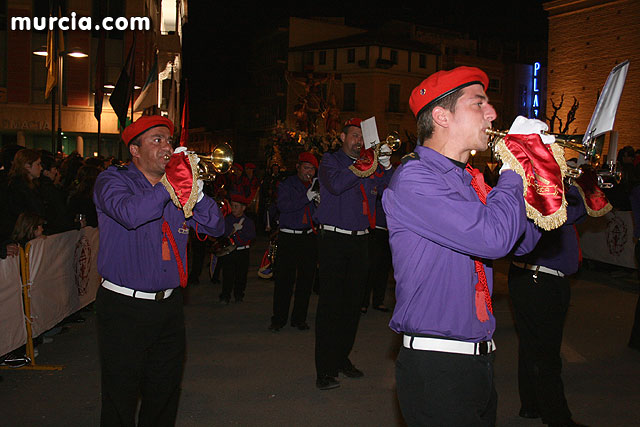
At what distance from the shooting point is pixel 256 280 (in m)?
13.0

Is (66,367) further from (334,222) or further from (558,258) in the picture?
(558,258)

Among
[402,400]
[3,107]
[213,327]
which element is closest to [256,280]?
[213,327]

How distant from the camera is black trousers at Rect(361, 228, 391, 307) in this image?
9.52 metres

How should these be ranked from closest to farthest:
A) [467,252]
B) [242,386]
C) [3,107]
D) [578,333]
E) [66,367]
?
[467,252] < [242,386] < [66,367] < [578,333] < [3,107]

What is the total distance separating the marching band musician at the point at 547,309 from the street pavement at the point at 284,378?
0.50m

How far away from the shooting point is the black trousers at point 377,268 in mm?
9523

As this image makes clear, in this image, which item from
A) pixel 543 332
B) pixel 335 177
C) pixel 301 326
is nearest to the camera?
pixel 543 332

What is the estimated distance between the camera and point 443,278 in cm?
279

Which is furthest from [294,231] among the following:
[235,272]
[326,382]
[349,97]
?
[349,97]

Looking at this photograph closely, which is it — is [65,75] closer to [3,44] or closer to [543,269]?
[3,44]

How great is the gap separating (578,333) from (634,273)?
5.56 metres

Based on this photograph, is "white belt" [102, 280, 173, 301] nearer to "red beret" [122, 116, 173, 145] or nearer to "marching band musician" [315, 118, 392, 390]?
"red beret" [122, 116, 173, 145]

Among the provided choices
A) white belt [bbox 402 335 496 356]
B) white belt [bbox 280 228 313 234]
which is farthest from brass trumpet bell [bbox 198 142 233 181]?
white belt [bbox 280 228 313 234]

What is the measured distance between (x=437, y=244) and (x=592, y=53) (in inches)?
1232
